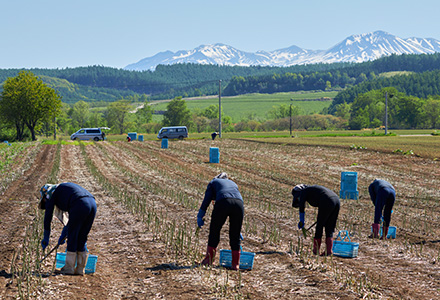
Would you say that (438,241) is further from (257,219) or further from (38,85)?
(38,85)

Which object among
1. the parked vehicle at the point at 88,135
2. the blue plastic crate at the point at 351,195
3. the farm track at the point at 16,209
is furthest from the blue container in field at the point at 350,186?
the parked vehicle at the point at 88,135

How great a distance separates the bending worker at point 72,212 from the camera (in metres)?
8.74

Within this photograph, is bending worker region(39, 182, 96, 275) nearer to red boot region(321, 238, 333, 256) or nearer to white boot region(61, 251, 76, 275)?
white boot region(61, 251, 76, 275)

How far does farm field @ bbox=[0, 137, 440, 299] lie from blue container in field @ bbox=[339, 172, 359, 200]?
0.54 metres

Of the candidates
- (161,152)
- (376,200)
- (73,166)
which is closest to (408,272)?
(376,200)

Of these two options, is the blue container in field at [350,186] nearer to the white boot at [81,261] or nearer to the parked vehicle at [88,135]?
the white boot at [81,261]

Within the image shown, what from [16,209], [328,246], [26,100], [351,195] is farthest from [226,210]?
[26,100]

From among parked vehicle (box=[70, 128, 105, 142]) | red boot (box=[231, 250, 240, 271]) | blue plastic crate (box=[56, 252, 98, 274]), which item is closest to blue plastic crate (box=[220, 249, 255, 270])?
red boot (box=[231, 250, 240, 271])

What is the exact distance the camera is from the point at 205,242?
39.9ft

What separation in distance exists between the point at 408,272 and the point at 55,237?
8.31m

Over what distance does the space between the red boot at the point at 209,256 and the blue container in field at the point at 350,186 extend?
11422mm

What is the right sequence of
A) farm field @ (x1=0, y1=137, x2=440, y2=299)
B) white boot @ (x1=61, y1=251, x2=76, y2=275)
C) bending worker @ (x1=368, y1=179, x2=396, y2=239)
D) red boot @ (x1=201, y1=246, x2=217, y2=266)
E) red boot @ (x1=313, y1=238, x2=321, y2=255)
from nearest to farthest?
farm field @ (x1=0, y1=137, x2=440, y2=299)
white boot @ (x1=61, y1=251, x2=76, y2=275)
red boot @ (x1=201, y1=246, x2=217, y2=266)
red boot @ (x1=313, y1=238, x2=321, y2=255)
bending worker @ (x1=368, y1=179, x2=396, y2=239)

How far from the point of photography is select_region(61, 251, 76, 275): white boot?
29.4 feet

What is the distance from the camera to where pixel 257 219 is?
15.3 m
